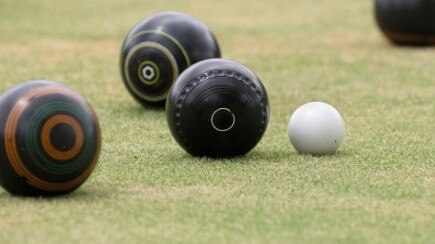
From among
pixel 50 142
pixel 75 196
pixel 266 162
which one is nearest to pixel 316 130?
pixel 266 162

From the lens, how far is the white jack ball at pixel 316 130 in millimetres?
9906

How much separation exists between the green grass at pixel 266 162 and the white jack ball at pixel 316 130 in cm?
14

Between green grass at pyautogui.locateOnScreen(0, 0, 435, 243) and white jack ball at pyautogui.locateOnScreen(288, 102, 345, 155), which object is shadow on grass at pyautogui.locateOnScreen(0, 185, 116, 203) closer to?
green grass at pyautogui.locateOnScreen(0, 0, 435, 243)

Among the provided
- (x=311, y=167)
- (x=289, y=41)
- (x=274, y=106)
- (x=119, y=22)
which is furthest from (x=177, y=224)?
(x=119, y=22)

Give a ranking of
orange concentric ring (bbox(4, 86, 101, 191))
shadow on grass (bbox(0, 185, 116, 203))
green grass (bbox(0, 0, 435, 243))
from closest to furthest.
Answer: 1. green grass (bbox(0, 0, 435, 243))
2. orange concentric ring (bbox(4, 86, 101, 191))
3. shadow on grass (bbox(0, 185, 116, 203))

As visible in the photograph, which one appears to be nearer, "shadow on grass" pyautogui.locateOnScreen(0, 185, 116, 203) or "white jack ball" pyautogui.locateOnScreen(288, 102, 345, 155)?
"shadow on grass" pyautogui.locateOnScreen(0, 185, 116, 203)

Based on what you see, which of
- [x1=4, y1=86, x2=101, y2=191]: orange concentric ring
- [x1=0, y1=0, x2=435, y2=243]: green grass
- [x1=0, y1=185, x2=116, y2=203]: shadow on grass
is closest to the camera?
[x1=0, y1=0, x2=435, y2=243]: green grass

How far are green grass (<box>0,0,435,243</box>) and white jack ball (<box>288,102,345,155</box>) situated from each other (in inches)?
5.3

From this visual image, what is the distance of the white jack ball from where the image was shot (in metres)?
9.91

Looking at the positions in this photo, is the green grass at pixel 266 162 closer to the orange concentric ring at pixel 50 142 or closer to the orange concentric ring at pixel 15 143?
the orange concentric ring at pixel 15 143

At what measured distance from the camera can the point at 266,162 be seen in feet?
31.9

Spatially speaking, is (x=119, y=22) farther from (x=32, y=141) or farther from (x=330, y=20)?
(x=32, y=141)

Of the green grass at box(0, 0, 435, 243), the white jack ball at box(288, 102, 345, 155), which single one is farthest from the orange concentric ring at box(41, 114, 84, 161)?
the white jack ball at box(288, 102, 345, 155)

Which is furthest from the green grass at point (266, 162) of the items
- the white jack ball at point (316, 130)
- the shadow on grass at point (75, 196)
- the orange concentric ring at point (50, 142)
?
the orange concentric ring at point (50, 142)
